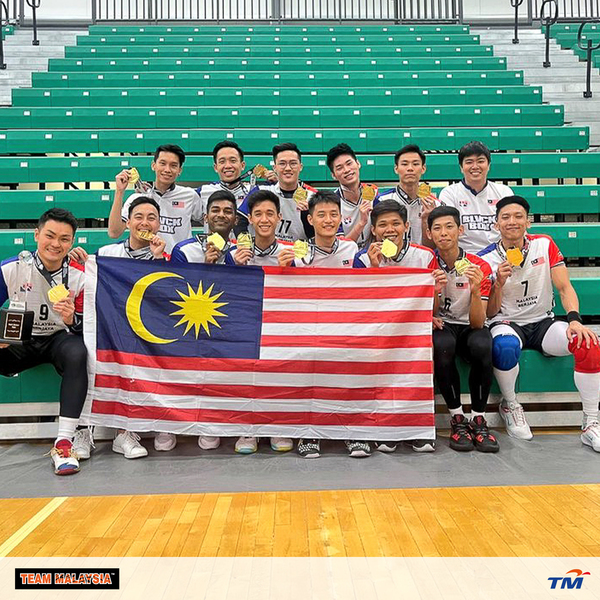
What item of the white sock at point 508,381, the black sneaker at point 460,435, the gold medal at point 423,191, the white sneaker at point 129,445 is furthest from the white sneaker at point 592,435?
the white sneaker at point 129,445

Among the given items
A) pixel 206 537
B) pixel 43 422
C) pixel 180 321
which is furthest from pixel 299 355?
pixel 43 422

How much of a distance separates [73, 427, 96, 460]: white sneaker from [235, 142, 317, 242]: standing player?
155 cm

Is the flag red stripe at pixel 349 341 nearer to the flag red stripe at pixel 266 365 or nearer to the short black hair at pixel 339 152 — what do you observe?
the flag red stripe at pixel 266 365

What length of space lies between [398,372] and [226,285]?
1.06 metres

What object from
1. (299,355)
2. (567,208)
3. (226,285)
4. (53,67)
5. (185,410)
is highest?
(53,67)

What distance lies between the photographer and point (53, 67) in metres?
8.92

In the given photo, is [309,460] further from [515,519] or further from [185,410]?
[515,519]

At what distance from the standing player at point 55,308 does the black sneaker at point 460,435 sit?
1.98m

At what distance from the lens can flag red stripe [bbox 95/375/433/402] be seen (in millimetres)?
3223

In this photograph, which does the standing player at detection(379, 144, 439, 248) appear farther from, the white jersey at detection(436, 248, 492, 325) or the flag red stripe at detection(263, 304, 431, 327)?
the flag red stripe at detection(263, 304, 431, 327)

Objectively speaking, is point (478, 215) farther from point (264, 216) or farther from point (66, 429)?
point (66, 429)

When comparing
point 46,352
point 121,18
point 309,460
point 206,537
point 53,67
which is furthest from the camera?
point 121,18
